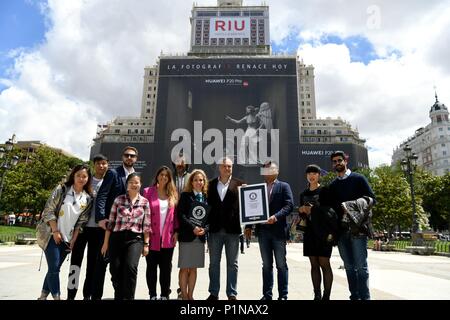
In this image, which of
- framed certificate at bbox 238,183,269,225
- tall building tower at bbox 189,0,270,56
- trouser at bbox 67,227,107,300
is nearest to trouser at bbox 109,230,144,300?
trouser at bbox 67,227,107,300

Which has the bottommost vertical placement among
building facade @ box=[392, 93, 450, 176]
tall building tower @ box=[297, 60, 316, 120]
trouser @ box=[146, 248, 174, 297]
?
trouser @ box=[146, 248, 174, 297]

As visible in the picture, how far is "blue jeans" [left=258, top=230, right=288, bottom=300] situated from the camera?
172 inches

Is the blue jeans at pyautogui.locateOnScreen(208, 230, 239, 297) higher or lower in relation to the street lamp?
lower

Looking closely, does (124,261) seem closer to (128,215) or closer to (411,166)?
(128,215)

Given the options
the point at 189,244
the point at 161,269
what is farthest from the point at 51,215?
the point at 189,244

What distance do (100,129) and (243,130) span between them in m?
50.3

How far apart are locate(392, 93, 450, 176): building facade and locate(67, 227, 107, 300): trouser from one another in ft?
309

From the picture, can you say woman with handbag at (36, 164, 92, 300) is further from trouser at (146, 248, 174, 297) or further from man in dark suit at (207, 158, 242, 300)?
man in dark suit at (207, 158, 242, 300)

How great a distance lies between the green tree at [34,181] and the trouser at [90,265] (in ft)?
111

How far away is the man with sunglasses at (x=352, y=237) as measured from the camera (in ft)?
13.5

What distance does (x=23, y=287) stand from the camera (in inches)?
210

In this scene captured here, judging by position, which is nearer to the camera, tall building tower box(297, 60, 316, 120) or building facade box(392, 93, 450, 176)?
tall building tower box(297, 60, 316, 120)
